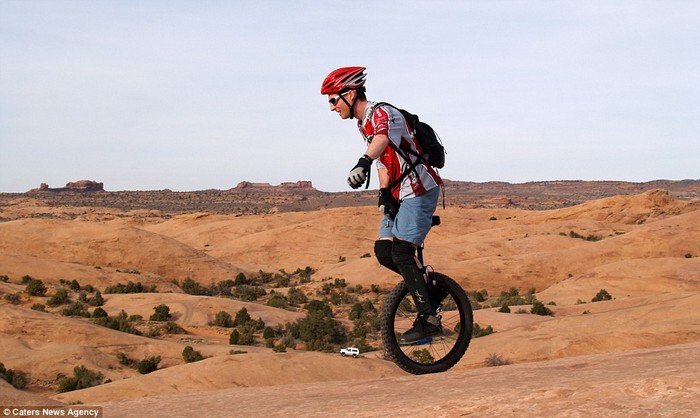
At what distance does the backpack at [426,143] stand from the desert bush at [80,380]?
12.0 m

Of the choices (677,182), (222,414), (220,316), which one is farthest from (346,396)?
(677,182)

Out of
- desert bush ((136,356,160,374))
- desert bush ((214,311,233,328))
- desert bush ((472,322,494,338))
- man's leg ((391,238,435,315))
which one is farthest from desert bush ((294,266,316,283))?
man's leg ((391,238,435,315))

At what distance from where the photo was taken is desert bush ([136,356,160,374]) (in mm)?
17734

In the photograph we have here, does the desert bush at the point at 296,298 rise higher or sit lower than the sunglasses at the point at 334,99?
lower

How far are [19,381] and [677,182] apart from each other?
20413cm

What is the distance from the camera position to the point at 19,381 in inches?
621

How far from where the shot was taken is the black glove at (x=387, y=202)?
6500 millimetres

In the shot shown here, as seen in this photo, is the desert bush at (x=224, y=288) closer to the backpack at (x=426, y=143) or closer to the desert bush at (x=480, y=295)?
the desert bush at (x=480, y=295)

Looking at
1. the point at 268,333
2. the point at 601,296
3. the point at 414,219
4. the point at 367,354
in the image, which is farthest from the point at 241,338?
the point at 414,219

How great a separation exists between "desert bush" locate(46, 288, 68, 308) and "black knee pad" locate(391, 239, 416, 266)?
25809mm

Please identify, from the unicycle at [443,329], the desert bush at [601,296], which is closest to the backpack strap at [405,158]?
the unicycle at [443,329]

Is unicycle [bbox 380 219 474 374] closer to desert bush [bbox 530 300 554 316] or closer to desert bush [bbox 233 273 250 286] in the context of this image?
desert bush [bbox 530 300 554 316]

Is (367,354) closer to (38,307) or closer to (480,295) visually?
(38,307)

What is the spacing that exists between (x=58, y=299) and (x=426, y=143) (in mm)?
26340
